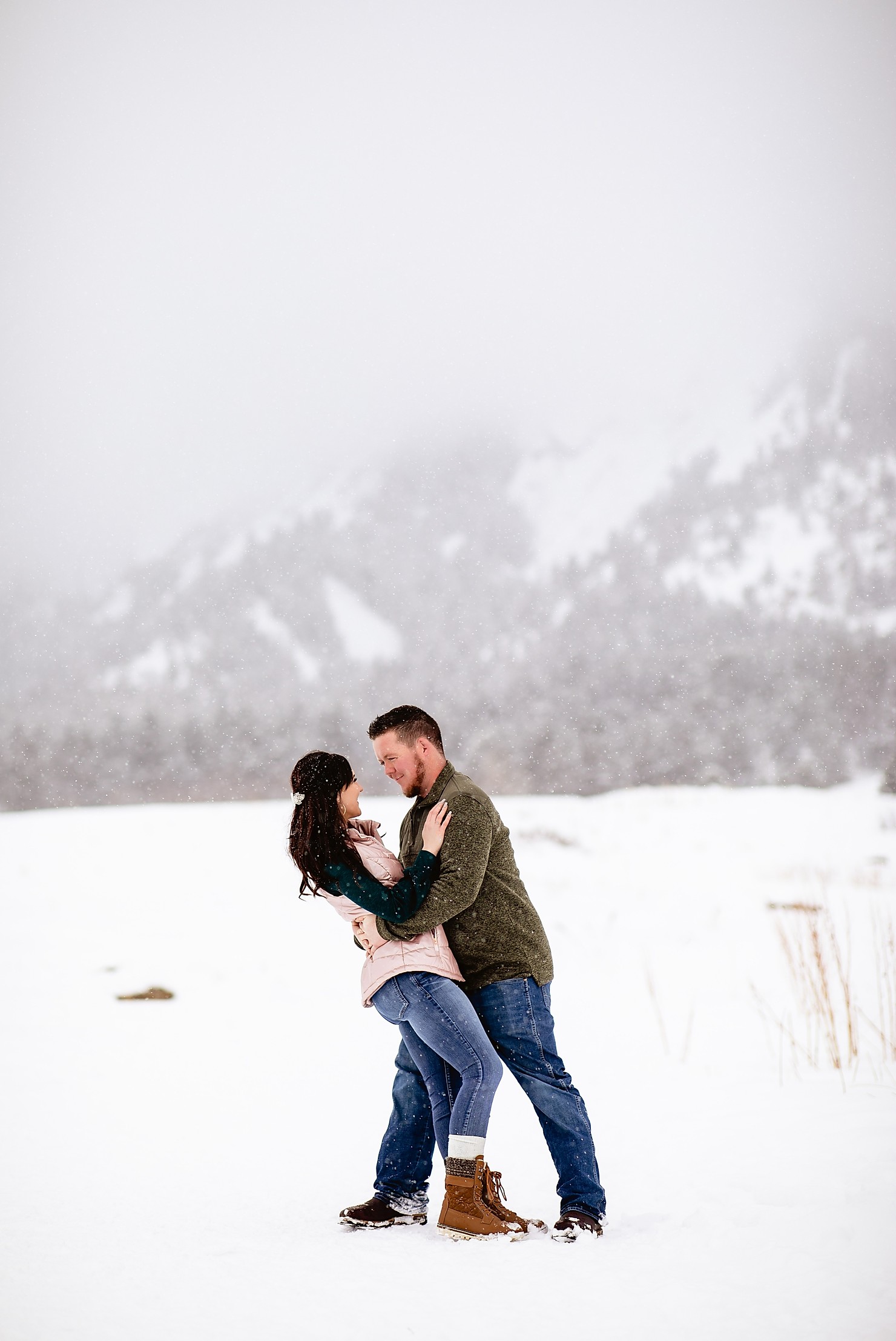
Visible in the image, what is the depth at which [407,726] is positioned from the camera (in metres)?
3.59

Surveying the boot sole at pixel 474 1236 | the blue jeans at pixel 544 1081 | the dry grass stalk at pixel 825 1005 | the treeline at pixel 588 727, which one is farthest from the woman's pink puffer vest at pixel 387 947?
the treeline at pixel 588 727

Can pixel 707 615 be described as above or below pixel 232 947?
above

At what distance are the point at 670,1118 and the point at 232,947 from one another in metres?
7.09

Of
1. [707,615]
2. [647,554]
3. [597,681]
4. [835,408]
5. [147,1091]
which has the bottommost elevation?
[147,1091]

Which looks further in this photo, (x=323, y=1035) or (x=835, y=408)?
(x=835, y=408)

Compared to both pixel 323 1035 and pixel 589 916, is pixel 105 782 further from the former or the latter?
pixel 323 1035

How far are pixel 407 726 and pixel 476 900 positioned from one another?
0.63 meters

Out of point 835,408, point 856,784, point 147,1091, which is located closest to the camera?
point 147,1091

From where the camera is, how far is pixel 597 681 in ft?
180

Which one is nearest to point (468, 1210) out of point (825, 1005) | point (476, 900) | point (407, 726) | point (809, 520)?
point (476, 900)

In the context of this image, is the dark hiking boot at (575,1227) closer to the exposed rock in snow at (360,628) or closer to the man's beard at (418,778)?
the man's beard at (418,778)

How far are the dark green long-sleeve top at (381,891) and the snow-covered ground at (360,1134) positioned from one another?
40.7 inches

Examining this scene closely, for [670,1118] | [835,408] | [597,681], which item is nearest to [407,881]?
[670,1118]

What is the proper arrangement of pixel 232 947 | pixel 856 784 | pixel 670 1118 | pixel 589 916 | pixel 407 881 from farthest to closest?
1. pixel 856 784
2. pixel 589 916
3. pixel 232 947
4. pixel 670 1118
5. pixel 407 881
